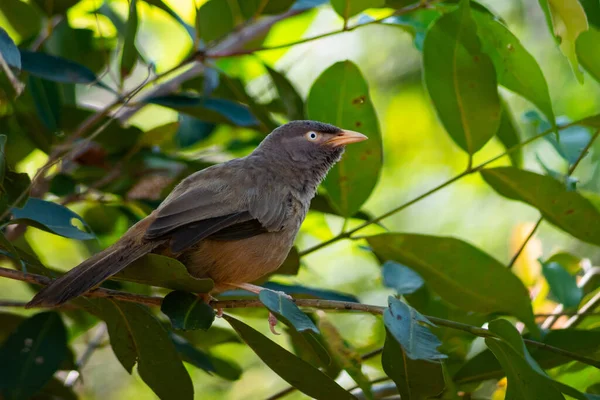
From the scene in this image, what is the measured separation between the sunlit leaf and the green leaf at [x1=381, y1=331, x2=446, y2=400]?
172cm

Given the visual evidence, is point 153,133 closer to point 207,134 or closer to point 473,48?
point 207,134

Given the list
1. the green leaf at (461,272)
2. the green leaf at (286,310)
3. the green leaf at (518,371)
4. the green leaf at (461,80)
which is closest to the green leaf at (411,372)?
the green leaf at (518,371)

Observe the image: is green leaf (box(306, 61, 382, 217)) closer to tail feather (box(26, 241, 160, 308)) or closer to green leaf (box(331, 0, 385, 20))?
Answer: green leaf (box(331, 0, 385, 20))

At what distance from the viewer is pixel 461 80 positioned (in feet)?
10.5

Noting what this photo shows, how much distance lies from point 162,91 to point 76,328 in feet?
4.35

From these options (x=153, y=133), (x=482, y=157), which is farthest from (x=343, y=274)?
(x=153, y=133)

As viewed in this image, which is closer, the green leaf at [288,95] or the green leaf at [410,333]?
the green leaf at [410,333]

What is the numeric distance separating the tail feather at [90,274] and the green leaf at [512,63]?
5.33 feet

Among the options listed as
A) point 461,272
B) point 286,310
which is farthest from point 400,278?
point 286,310

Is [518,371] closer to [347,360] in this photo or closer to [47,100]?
[347,360]

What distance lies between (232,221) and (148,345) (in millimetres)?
635

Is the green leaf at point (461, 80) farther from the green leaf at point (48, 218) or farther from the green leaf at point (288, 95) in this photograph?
the green leaf at point (48, 218)

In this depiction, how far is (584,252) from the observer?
7270 millimetres

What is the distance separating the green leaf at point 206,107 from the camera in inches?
142
